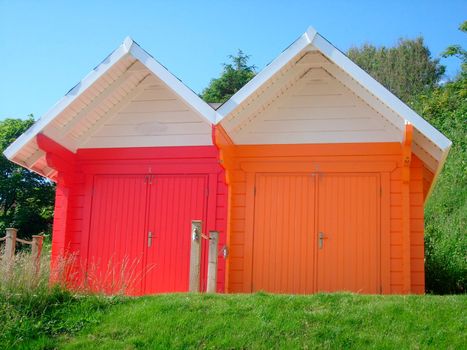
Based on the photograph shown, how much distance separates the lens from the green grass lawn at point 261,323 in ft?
21.7

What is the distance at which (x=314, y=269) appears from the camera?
10.2 metres

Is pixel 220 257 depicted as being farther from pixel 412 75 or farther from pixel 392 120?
pixel 412 75

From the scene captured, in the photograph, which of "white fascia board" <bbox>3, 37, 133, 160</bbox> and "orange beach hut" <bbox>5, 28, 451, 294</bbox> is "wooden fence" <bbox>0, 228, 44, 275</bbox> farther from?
"white fascia board" <bbox>3, 37, 133, 160</bbox>

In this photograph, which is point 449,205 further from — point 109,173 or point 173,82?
point 173,82

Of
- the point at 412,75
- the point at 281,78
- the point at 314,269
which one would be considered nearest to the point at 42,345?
the point at 314,269

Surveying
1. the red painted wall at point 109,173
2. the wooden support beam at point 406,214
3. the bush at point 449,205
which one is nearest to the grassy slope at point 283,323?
the wooden support beam at point 406,214

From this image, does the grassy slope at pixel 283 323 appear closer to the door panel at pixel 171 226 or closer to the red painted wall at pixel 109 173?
the door panel at pixel 171 226

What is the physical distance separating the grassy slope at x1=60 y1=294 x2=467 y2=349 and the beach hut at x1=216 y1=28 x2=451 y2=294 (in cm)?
226

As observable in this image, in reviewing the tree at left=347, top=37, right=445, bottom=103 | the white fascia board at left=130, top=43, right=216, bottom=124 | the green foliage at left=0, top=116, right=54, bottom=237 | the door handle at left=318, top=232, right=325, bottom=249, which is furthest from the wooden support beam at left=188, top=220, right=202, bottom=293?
the tree at left=347, top=37, right=445, bottom=103

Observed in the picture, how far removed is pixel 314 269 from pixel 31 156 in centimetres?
570

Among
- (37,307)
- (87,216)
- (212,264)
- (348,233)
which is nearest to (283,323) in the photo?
(212,264)

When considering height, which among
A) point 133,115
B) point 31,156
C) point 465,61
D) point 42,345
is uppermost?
point 465,61

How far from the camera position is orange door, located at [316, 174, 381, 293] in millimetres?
10031

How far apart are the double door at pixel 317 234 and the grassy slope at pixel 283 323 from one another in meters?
2.21
